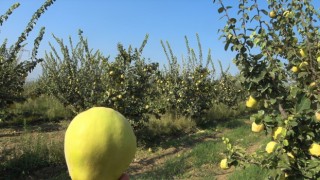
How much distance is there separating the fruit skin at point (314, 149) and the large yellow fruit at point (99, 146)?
2056 millimetres

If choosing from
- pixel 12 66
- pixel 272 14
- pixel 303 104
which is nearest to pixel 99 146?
pixel 303 104

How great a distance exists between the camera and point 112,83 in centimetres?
827

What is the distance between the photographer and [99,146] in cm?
86

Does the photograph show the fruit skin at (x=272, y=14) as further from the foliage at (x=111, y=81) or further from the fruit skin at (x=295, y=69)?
the foliage at (x=111, y=81)

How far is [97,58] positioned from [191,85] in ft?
13.7

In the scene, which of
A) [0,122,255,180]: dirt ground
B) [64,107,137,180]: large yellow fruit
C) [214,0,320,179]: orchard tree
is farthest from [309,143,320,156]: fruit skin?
[0,122,255,180]: dirt ground

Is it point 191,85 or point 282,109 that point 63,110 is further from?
point 282,109

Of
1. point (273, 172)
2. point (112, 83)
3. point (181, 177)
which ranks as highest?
point (112, 83)

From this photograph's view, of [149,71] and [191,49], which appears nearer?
[149,71]

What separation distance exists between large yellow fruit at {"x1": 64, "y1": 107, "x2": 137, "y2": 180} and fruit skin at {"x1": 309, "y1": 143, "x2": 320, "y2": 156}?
6.75 ft

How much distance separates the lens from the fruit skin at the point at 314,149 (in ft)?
8.48

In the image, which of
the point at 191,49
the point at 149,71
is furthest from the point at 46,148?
the point at 191,49

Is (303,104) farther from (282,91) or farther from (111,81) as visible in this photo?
(111,81)

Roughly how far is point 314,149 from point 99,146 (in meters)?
2.15
